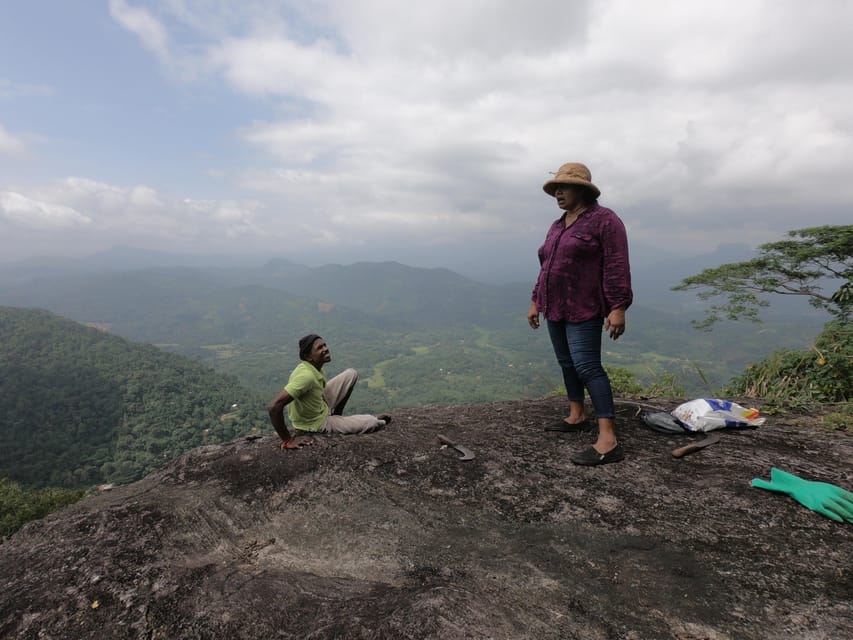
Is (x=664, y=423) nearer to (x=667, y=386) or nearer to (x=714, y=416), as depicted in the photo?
(x=714, y=416)

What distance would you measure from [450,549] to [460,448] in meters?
1.55

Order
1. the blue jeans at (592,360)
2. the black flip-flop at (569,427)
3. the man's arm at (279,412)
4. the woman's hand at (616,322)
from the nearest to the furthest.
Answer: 1. the woman's hand at (616,322)
2. the blue jeans at (592,360)
3. the man's arm at (279,412)
4. the black flip-flop at (569,427)

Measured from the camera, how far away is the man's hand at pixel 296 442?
4.52 m

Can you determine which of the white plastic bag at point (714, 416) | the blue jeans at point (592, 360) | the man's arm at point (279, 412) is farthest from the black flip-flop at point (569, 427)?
the man's arm at point (279, 412)

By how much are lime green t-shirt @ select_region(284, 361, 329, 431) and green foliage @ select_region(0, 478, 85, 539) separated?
2453 centimetres

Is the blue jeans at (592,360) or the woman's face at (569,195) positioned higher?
the woman's face at (569,195)

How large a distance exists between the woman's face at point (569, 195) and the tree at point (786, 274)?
12.7 m

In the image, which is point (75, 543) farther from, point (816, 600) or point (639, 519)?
point (816, 600)

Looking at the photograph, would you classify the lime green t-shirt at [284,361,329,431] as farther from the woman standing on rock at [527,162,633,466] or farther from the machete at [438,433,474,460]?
the woman standing on rock at [527,162,633,466]

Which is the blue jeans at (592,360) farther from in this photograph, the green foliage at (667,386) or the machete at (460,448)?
the green foliage at (667,386)

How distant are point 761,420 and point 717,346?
221 meters

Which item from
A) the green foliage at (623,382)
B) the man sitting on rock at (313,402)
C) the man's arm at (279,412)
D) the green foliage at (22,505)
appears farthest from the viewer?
the green foliage at (22,505)

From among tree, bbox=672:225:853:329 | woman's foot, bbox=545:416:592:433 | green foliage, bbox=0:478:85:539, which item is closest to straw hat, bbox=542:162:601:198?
woman's foot, bbox=545:416:592:433

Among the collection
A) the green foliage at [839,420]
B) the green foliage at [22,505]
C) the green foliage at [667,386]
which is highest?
the green foliage at [839,420]
